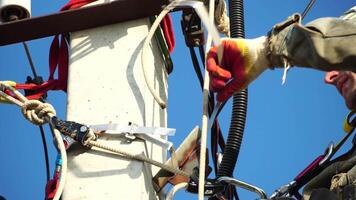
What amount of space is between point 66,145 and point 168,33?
76 cm

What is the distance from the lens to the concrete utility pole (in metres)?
3.23

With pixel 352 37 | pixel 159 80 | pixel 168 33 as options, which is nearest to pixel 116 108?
pixel 159 80

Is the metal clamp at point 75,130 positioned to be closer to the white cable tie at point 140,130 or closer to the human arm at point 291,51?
the white cable tie at point 140,130

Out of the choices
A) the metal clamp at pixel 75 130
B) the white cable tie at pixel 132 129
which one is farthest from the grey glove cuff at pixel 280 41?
the metal clamp at pixel 75 130

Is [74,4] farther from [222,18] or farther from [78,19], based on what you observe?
[222,18]

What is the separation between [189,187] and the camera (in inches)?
133

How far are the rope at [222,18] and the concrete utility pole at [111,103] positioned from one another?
335 mm

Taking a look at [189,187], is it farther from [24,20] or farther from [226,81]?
[24,20]

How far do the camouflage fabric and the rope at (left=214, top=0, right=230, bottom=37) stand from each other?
756 mm

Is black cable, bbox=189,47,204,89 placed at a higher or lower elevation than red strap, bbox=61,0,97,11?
lower

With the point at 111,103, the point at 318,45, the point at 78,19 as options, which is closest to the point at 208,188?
the point at 111,103

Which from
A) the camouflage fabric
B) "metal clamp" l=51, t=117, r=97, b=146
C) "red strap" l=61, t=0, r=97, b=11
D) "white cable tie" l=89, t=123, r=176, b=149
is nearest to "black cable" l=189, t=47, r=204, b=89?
"red strap" l=61, t=0, r=97, b=11

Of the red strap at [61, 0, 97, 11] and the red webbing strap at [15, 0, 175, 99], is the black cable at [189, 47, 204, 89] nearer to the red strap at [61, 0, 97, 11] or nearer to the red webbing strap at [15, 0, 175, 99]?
the red webbing strap at [15, 0, 175, 99]

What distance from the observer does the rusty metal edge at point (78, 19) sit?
359cm
